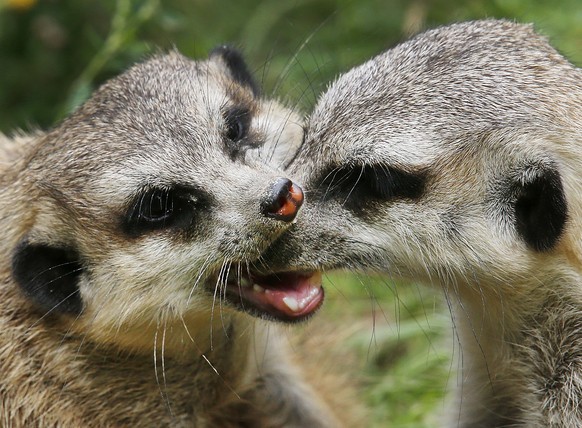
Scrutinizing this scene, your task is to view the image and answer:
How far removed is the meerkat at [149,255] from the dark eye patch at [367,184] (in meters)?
0.29

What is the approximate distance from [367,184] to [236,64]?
5.37ft

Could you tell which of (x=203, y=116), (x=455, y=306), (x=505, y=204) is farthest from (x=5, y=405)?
(x=505, y=204)

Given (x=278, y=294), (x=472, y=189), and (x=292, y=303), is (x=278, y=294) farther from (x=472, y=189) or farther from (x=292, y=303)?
(x=472, y=189)

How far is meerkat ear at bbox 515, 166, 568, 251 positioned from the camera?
3.66 metres

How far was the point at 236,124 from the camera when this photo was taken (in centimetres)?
450

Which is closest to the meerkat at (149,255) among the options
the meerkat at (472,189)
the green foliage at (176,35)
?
the meerkat at (472,189)

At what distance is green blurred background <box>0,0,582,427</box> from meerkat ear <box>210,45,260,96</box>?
282 mm

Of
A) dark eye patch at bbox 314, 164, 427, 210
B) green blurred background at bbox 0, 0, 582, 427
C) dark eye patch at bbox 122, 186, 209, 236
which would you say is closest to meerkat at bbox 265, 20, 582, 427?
dark eye patch at bbox 314, 164, 427, 210

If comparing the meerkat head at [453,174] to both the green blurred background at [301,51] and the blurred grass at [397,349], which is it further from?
the blurred grass at [397,349]

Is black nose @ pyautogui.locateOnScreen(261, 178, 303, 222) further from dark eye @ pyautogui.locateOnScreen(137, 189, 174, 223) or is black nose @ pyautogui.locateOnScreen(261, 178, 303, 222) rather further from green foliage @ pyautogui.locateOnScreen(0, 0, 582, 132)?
green foliage @ pyautogui.locateOnScreen(0, 0, 582, 132)

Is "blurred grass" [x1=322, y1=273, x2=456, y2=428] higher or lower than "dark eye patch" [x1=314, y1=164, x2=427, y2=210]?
lower

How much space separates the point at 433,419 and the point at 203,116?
2.41 metres

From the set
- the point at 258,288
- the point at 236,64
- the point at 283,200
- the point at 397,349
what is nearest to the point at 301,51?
the point at 236,64

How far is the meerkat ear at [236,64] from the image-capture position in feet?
16.8
